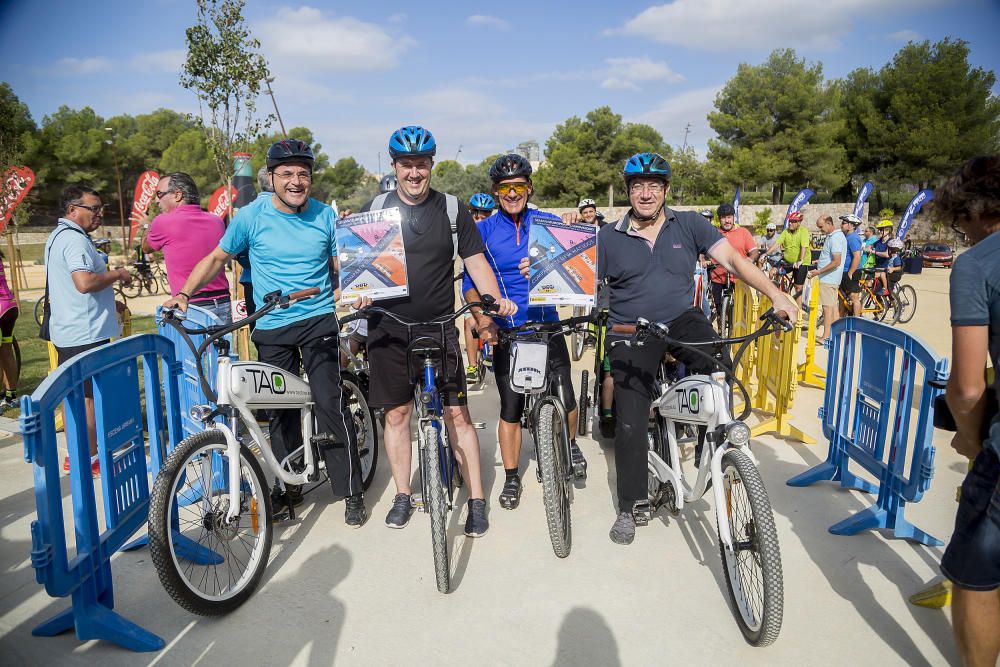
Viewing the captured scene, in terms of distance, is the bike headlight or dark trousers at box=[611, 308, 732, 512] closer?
the bike headlight

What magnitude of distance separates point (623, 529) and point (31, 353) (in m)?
9.39

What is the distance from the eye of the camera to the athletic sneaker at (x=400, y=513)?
3.79m

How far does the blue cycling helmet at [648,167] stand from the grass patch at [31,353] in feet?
20.2

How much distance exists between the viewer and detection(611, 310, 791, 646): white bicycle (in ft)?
8.42

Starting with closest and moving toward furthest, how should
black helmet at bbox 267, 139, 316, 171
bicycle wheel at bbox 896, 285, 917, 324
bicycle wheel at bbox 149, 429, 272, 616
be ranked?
1. bicycle wheel at bbox 149, 429, 272, 616
2. black helmet at bbox 267, 139, 316, 171
3. bicycle wheel at bbox 896, 285, 917, 324

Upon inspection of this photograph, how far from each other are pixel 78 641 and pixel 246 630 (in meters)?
0.70

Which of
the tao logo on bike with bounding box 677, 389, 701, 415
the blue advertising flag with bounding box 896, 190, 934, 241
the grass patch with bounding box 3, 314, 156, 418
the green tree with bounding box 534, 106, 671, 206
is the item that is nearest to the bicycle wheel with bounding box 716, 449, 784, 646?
the tao logo on bike with bounding box 677, 389, 701, 415

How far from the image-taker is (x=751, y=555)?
2.84 m

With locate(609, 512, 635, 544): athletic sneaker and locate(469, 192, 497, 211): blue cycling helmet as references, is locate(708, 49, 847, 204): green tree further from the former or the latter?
locate(609, 512, 635, 544): athletic sneaker

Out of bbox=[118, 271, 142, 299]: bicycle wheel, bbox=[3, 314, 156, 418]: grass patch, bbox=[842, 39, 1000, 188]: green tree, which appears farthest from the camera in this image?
bbox=[842, 39, 1000, 188]: green tree

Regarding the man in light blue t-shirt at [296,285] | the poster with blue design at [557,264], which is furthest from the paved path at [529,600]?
the poster with blue design at [557,264]

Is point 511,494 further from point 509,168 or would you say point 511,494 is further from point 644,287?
point 509,168

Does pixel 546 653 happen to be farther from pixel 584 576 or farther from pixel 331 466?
pixel 331 466

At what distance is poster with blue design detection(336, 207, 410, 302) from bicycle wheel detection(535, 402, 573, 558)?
3.38ft
